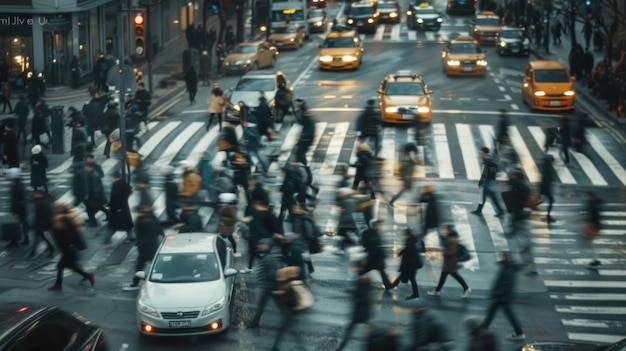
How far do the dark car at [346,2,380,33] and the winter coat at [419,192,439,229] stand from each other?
1849 inches

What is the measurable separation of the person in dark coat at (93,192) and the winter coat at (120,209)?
1800 millimetres

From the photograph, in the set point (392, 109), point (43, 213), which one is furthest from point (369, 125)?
point (43, 213)

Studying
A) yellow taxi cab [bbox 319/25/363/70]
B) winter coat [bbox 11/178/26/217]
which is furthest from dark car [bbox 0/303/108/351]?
yellow taxi cab [bbox 319/25/363/70]

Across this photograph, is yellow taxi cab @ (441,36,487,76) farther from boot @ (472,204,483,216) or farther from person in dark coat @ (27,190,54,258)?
person in dark coat @ (27,190,54,258)

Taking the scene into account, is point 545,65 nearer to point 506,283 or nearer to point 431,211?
point 431,211

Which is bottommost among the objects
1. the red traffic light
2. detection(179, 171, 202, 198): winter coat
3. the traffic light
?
detection(179, 171, 202, 198): winter coat

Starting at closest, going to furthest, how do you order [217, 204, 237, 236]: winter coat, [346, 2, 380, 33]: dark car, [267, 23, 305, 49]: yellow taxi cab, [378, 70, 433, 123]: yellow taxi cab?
[217, 204, 237, 236]: winter coat → [378, 70, 433, 123]: yellow taxi cab → [267, 23, 305, 49]: yellow taxi cab → [346, 2, 380, 33]: dark car

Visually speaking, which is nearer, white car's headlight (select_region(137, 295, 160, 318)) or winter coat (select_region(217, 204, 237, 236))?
white car's headlight (select_region(137, 295, 160, 318))

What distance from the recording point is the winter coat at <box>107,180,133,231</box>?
24141mm

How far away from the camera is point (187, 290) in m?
19.0

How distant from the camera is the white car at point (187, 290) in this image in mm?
18500

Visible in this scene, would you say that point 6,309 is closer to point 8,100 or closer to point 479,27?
point 8,100

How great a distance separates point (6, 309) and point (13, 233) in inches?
482

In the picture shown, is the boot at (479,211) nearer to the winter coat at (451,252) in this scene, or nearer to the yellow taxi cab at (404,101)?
the winter coat at (451,252)
